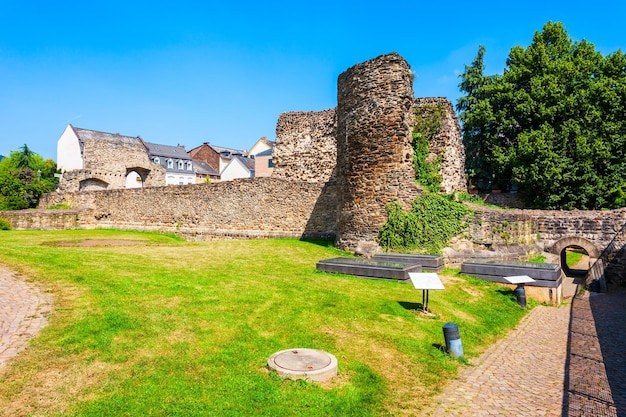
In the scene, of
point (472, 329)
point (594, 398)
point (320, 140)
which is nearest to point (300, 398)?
point (594, 398)

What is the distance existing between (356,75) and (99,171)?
94.5 ft

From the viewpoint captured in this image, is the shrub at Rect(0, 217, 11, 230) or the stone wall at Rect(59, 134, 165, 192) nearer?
the shrub at Rect(0, 217, 11, 230)

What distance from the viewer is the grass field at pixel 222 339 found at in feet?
15.9

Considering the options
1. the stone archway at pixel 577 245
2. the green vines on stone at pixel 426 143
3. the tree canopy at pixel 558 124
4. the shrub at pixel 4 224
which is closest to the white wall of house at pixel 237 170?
the shrub at pixel 4 224

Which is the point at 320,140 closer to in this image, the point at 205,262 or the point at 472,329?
the point at 205,262

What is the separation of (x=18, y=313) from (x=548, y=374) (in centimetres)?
907

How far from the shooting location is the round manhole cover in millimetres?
5523

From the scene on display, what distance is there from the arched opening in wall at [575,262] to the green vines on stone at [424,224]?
6.66m

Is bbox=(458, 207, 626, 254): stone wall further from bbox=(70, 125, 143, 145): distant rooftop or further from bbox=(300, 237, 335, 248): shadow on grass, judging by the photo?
bbox=(70, 125, 143, 145): distant rooftop

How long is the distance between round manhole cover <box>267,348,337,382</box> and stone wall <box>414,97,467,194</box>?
479 inches

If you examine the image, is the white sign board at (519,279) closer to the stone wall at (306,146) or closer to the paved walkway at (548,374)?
the paved walkway at (548,374)

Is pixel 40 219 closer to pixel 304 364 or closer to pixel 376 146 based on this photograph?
pixel 376 146

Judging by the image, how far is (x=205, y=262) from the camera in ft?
42.6

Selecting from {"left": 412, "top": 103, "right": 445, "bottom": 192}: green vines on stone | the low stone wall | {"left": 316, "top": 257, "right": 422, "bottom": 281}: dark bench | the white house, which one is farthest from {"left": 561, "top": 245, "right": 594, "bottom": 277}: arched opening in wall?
the white house
